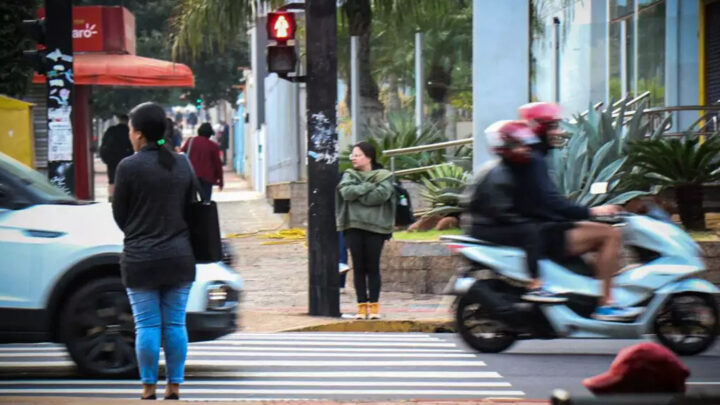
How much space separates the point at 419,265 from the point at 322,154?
222 cm

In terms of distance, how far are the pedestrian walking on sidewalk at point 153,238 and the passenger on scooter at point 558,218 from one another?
2.98 meters

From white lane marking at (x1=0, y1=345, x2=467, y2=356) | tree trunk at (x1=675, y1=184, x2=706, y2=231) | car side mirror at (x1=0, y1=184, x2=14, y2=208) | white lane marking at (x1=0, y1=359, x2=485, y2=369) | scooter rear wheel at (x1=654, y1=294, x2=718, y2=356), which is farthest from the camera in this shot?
tree trunk at (x1=675, y1=184, x2=706, y2=231)

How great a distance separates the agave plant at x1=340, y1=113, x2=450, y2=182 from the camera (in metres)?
19.4

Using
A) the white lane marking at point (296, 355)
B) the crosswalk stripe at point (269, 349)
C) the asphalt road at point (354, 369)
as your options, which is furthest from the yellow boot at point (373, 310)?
the white lane marking at point (296, 355)

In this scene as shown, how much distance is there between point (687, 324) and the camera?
9.78 metres

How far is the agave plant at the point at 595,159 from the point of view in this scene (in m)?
13.4

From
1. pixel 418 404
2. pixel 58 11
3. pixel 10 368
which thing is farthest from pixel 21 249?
pixel 58 11

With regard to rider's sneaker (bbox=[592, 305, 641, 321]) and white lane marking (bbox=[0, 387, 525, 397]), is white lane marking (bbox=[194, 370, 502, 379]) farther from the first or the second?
rider's sneaker (bbox=[592, 305, 641, 321])

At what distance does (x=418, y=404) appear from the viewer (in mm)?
7074

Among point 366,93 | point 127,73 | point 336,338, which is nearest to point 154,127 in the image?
point 336,338

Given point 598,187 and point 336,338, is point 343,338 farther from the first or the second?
point 598,187

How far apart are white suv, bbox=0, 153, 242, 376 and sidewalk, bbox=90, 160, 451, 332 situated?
9.94 feet

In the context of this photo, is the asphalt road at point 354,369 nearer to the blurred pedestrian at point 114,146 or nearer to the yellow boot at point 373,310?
the yellow boot at point 373,310

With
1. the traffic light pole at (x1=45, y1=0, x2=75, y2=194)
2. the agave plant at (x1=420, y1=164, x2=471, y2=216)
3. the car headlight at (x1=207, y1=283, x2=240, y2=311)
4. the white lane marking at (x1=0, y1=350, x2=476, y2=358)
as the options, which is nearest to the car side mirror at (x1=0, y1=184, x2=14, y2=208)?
the car headlight at (x1=207, y1=283, x2=240, y2=311)
